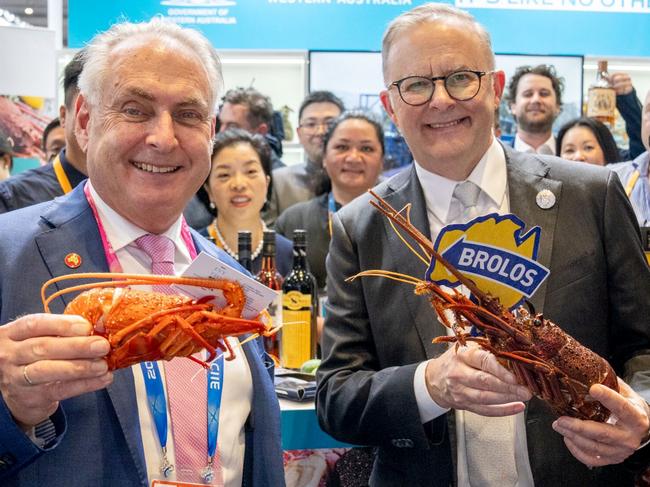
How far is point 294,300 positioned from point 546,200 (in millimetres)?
1187

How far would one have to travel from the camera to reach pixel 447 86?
2.00 meters

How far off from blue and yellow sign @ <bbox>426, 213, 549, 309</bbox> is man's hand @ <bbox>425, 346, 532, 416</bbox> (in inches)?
6.9

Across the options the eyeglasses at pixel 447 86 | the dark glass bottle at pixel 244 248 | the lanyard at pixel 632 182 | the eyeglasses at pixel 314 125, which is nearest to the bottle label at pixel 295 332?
the dark glass bottle at pixel 244 248

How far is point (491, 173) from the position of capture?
2.07m

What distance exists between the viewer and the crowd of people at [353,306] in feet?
5.15

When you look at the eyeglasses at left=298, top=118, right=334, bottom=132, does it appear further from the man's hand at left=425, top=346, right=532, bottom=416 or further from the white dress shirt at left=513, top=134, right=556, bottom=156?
the man's hand at left=425, top=346, right=532, bottom=416

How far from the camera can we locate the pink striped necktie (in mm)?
1657

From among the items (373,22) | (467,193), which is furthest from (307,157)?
(467,193)

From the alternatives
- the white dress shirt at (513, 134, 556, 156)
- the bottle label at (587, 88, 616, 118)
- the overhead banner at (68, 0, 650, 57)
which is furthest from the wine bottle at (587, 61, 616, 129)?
the overhead banner at (68, 0, 650, 57)

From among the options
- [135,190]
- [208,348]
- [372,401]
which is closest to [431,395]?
[372,401]

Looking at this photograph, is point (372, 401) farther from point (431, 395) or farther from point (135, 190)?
point (135, 190)

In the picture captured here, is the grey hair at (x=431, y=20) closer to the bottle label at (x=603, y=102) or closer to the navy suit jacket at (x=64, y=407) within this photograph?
the navy suit jacket at (x=64, y=407)

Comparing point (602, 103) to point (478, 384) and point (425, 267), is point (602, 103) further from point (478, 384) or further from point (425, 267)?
point (478, 384)

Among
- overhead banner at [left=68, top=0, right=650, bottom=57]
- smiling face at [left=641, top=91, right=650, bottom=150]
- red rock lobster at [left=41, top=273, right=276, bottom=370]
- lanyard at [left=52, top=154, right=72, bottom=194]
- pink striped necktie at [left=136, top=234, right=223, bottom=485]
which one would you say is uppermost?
overhead banner at [left=68, top=0, right=650, bottom=57]
